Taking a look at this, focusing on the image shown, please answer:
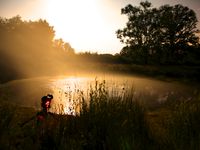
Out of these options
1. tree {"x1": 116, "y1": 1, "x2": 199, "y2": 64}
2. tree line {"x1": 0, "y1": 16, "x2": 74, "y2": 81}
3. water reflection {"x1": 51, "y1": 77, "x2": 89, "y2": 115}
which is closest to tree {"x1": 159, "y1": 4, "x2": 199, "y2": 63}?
tree {"x1": 116, "y1": 1, "x2": 199, "y2": 64}

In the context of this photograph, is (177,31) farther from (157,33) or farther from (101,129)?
(101,129)

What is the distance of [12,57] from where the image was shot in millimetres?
39312

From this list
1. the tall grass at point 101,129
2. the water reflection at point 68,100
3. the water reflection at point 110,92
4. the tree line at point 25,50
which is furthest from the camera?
the tree line at point 25,50

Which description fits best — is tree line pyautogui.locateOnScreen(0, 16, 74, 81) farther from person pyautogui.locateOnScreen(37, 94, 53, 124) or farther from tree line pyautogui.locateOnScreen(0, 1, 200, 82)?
person pyautogui.locateOnScreen(37, 94, 53, 124)

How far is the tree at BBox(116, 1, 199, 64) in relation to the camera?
44250mm

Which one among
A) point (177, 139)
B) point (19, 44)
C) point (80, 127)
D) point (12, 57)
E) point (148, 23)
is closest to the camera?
point (177, 139)

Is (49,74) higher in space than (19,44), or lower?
lower

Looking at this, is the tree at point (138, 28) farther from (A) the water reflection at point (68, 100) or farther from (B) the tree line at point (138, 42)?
(A) the water reflection at point (68, 100)

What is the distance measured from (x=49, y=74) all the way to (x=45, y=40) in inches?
773

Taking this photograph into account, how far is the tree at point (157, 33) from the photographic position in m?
44.2

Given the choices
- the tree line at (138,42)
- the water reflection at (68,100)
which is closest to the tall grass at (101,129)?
the water reflection at (68,100)

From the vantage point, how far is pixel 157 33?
149 feet

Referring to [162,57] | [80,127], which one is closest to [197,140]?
[80,127]

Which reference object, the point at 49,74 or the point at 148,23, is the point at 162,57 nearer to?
the point at 148,23
